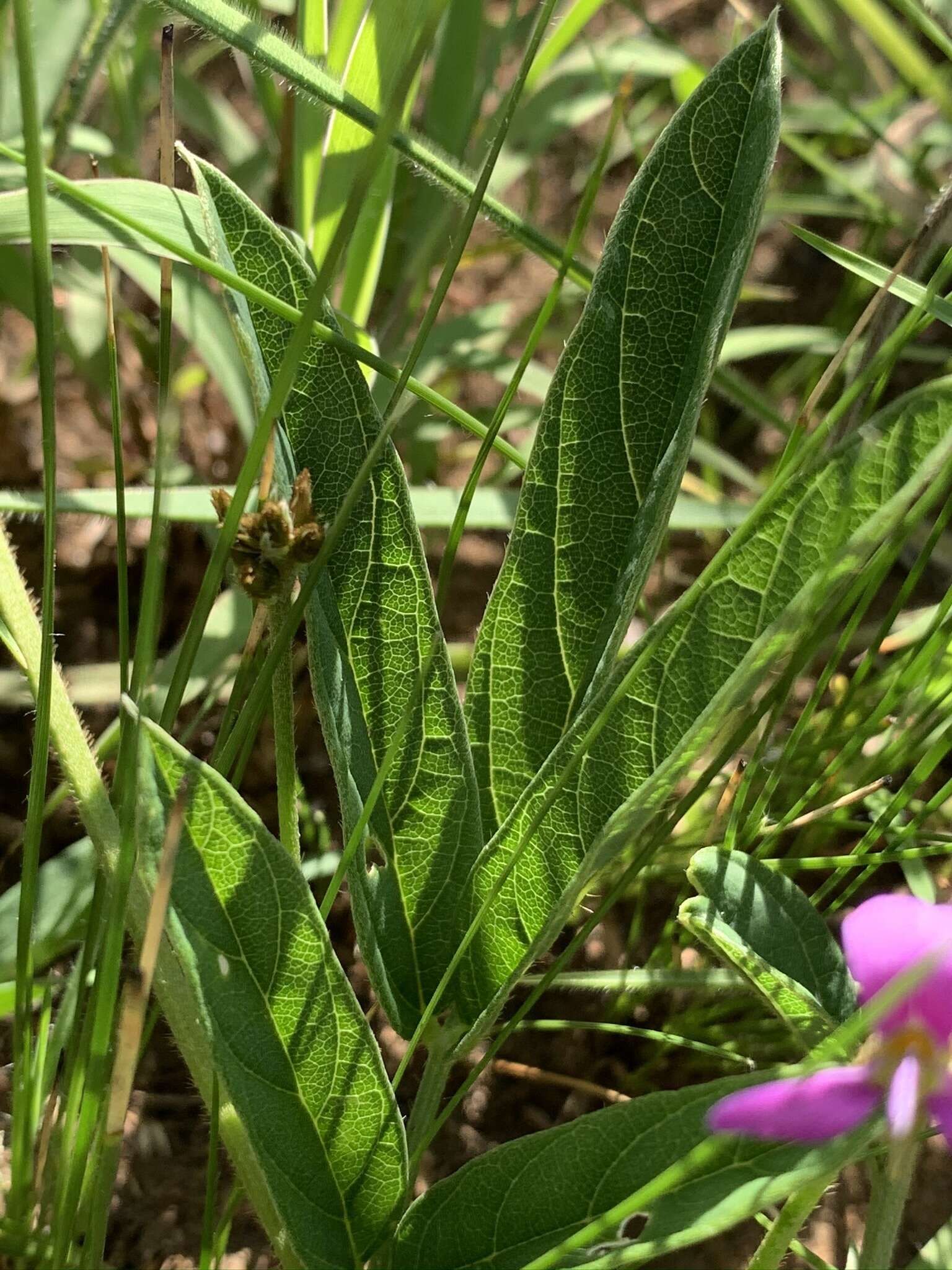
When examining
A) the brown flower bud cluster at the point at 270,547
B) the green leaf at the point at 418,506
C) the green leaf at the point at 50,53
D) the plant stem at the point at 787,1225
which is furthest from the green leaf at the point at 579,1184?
the green leaf at the point at 50,53

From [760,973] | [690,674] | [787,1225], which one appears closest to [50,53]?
[690,674]

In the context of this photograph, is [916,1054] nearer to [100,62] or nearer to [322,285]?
[322,285]

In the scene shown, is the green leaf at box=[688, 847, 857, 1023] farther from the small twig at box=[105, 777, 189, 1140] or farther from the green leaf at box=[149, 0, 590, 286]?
the green leaf at box=[149, 0, 590, 286]

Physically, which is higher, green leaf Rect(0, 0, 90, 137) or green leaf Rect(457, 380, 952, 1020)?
green leaf Rect(0, 0, 90, 137)

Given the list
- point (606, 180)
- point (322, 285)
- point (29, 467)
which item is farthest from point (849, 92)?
point (322, 285)

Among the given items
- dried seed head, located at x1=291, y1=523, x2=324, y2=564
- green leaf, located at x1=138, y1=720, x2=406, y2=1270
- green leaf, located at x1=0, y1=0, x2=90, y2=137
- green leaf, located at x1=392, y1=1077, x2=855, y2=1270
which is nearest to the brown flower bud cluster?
dried seed head, located at x1=291, y1=523, x2=324, y2=564

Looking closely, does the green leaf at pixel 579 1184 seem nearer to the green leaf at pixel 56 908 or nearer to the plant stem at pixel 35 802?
the plant stem at pixel 35 802
